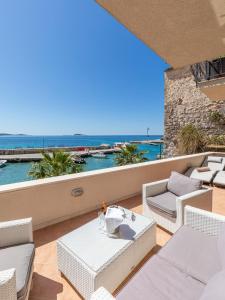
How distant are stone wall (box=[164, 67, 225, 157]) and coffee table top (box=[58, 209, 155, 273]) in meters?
10.3

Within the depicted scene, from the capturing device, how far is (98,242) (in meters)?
1.78

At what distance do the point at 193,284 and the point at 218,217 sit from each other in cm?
87

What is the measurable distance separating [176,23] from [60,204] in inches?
125

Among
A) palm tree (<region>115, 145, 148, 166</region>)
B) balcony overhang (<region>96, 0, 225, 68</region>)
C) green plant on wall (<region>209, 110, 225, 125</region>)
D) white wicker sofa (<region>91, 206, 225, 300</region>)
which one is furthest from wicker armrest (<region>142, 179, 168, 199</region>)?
green plant on wall (<region>209, 110, 225, 125</region>)

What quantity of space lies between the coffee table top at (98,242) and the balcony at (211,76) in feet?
18.9

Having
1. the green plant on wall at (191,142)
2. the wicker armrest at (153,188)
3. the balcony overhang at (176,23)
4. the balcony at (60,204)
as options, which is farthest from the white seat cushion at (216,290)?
the green plant on wall at (191,142)

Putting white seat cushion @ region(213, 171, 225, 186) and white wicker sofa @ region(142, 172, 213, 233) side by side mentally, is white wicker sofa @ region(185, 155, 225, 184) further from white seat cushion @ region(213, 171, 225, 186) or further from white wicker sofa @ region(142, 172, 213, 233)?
white wicker sofa @ region(142, 172, 213, 233)

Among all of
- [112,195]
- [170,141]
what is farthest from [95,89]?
[112,195]

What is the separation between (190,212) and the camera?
2.08 meters

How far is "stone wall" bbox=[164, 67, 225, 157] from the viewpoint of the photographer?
10.8 meters

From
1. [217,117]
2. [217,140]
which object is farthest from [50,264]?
[217,117]

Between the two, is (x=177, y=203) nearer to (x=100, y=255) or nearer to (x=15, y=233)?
A: (x=100, y=255)

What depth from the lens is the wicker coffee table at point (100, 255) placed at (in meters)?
1.50

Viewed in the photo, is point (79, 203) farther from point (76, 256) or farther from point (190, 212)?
point (190, 212)
